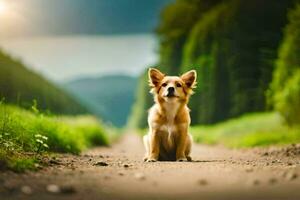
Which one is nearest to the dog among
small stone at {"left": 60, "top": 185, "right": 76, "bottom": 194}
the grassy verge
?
the grassy verge

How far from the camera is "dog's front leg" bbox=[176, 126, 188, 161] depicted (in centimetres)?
1250

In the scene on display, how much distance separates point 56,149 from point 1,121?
2.67 m

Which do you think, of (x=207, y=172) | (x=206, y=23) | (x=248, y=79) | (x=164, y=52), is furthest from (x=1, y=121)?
(x=164, y=52)

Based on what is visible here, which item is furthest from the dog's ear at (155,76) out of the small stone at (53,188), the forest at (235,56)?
the forest at (235,56)

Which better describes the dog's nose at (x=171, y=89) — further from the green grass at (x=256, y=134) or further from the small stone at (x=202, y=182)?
the green grass at (x=256, y=134)

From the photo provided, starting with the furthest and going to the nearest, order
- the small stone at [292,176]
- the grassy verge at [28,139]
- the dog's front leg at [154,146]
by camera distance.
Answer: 1. the dog's front leg at [154,146]
2. the grassy verge at [28,139]
3. the small stone at [292,176]

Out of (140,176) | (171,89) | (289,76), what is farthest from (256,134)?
(140,176)

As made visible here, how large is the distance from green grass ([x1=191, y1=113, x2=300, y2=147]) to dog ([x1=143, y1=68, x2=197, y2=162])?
8723mm

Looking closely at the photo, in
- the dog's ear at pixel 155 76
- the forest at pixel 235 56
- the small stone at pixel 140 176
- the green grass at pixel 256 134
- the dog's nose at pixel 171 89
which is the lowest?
the small stone at pixel 140 176

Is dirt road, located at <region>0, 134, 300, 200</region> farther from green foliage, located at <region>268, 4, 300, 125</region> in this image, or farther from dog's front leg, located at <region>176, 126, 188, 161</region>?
green foliage, located at <region>268, 4, 300, 125</region>

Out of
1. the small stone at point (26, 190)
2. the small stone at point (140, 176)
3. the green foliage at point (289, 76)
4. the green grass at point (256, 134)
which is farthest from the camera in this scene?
the green foliage at point (289, 76)

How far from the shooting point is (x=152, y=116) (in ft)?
41.7

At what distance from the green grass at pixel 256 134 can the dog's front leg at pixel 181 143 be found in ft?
28.6

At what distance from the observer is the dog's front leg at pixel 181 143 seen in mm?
12500
